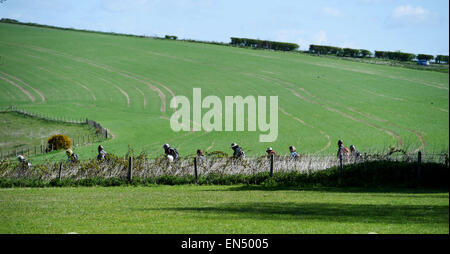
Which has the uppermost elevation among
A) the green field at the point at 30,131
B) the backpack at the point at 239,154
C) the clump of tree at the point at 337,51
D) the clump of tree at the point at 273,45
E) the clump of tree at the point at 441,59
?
the clump of tree at the point at 273,45

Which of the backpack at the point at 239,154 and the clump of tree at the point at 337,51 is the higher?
the clump of tree at the point at 337,51

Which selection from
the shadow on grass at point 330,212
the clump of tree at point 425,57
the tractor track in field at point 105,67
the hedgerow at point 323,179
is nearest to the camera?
the shadow on grass at point 330,212

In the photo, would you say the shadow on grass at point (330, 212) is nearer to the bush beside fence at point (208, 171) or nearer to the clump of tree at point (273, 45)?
the bush beside fence at point (208, 171)

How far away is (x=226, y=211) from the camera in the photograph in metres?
14.2

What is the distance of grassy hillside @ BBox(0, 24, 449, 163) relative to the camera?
162 ft

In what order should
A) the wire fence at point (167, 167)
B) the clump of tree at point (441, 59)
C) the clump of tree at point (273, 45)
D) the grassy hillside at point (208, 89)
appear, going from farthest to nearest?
1. the clump of tree at point (273, 45)
2. the clump of tree at point (441, 59)
3. the grassy hillside at point (208, 89)
4. the wire fence at point (167, 167)

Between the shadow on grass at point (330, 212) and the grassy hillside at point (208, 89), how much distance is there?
24.7 meters

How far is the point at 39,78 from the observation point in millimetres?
75750

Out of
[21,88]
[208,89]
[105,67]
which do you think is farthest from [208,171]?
[105,67]

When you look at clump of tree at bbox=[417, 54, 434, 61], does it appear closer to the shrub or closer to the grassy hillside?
the grassy hillside

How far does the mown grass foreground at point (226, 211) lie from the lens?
11422 mm

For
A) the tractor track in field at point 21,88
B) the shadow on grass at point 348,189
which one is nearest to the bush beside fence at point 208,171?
the shadow on grass at point 348,189

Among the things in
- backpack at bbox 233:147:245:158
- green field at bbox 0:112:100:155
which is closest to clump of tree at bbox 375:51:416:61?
green field at bbox 0:112:100:155
